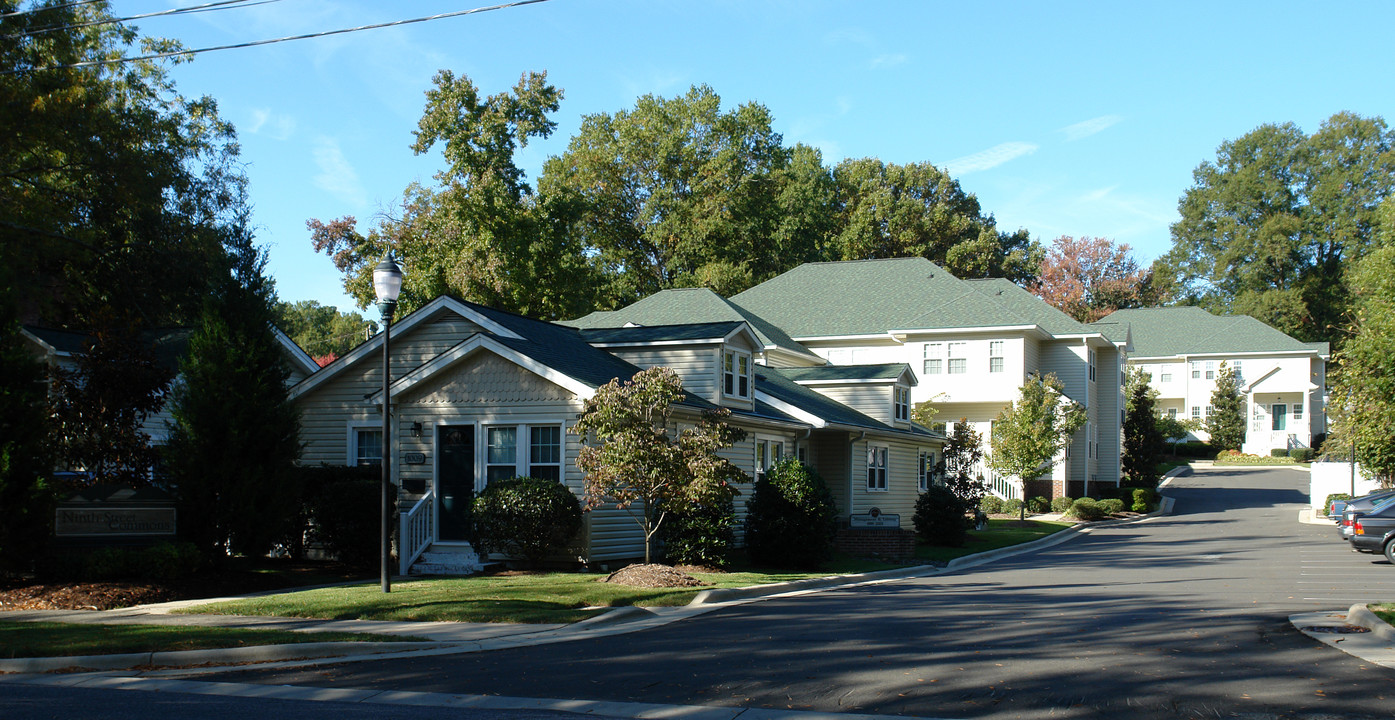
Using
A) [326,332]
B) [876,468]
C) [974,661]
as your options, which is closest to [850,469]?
[876,468]

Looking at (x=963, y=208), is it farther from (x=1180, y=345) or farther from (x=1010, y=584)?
(x=1010, y=584)

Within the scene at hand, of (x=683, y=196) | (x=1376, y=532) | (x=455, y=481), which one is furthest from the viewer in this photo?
(x=683, y=196)

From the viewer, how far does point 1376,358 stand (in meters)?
23.1

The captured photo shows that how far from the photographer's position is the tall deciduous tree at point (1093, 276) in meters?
79.3

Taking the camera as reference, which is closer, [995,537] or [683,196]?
[995,537]

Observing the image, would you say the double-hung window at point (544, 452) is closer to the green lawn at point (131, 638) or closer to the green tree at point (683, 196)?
the green lawn at point (131, 638)

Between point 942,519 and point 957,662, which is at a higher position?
point 957,662

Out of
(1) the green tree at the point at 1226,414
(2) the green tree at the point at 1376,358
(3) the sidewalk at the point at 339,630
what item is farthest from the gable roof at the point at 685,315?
(1) the green tree at the point at 1226,414

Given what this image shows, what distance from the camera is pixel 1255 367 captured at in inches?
2726

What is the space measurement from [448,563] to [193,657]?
8.84 meters

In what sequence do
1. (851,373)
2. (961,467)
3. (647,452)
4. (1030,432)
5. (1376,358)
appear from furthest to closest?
(1030,432) → (851,373) → (961,467) → (1376,358) → (647,452)

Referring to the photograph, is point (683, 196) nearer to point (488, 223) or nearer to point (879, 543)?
point (488, 223)

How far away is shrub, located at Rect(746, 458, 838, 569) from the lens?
68.3 feet

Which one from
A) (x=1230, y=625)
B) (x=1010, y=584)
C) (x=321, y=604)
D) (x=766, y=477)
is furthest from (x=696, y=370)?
(x=1230, y=625)
